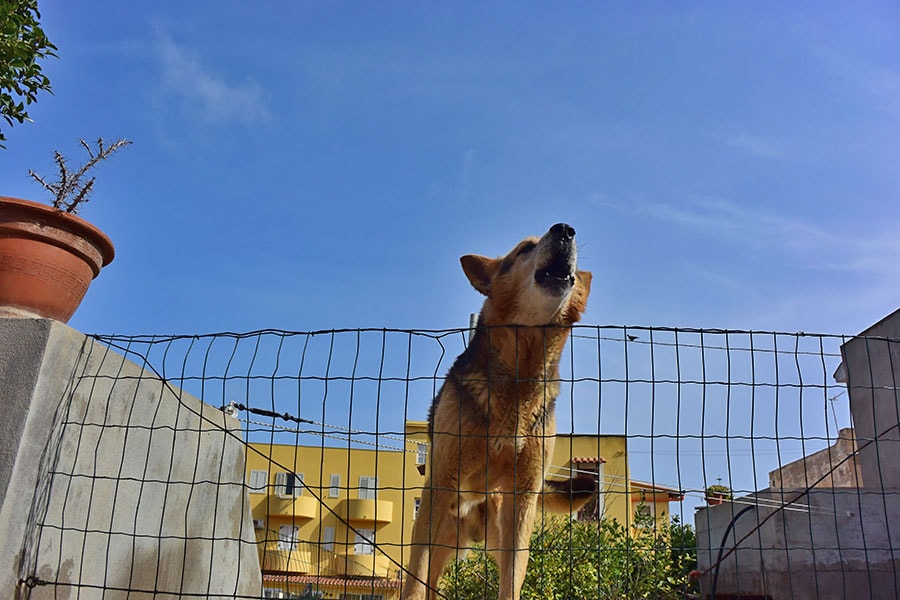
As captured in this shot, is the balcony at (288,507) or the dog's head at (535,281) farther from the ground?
the balcony at (288,507)

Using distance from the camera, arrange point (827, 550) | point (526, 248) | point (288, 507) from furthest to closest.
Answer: point (288, 507), point (827, 550), point (526, 248)

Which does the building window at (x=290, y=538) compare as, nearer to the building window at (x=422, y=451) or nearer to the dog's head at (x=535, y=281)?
the building window at (x=422, y=451)

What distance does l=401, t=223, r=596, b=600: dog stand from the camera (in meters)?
4.50

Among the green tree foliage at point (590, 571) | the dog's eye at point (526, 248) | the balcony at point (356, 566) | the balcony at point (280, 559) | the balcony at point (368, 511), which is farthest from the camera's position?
the balcony at point (368, 511)

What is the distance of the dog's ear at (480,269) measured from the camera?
5.25 metres

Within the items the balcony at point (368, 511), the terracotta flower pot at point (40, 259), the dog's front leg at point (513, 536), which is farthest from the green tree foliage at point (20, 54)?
the balcony at point (368, 511)

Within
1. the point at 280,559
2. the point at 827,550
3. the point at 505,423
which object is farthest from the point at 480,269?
the point at 280,559

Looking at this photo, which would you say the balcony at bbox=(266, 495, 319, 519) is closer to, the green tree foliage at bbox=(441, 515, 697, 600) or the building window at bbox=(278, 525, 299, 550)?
the building window at bbox=(278, 525, 299, 550)

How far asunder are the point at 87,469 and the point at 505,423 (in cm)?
247

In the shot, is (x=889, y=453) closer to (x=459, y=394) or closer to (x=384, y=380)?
(x=459, y=394)

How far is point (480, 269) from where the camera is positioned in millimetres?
5281

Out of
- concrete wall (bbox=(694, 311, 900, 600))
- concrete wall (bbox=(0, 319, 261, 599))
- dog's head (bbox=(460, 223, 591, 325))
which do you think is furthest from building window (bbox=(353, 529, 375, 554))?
concrete wall (bbox=(694, 311, 900, 600))

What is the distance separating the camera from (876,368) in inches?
229

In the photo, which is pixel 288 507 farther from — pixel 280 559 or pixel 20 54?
pixel 20 54
